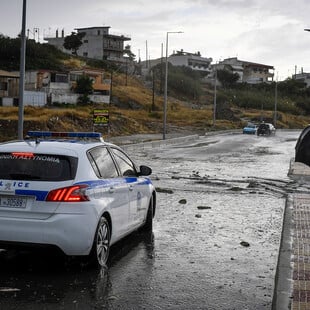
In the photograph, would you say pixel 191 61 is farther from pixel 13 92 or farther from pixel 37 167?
pixel 37 167

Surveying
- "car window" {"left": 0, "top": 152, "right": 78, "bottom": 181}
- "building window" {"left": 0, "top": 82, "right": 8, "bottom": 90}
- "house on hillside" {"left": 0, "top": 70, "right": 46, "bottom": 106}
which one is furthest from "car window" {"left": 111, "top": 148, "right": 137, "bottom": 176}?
"building window" {"left": 0, "top": 82, "right": 8, "bottom": 90}

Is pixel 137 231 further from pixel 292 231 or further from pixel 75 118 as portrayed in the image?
pixel 75 118

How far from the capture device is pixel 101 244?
6.64 m

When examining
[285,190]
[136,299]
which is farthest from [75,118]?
[136,299]

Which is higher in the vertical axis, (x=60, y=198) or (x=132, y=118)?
(x=132, y=118)

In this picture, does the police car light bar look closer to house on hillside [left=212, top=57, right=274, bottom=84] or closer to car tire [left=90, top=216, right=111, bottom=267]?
car tire [left=90, top=216, right=111, bottom=267]

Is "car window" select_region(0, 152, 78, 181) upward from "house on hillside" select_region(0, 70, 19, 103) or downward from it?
downward

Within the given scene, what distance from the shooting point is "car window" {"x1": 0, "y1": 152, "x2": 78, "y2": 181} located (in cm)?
633

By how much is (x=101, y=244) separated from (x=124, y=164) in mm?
1655

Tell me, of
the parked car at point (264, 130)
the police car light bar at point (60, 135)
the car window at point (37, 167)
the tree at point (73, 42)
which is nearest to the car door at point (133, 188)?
the police car light bar at point (60, 135)

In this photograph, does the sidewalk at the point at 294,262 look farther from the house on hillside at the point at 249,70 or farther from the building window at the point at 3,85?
the house on hillside at the point at 249,70

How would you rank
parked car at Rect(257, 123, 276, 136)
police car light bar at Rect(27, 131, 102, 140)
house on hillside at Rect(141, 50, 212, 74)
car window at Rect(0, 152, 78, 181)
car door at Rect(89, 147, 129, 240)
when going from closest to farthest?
car window at Rect(0, 152, 78, 181), car door at Rect(89, 147, 129, 240), police car light bar at Rect(27, 131, 102, 140), parked car at Rect(257, 123, 276, 136), house on hillside at Rect(141, 50, 212, 74)

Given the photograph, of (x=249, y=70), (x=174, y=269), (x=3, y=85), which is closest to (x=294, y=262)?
(x=174, y=269)

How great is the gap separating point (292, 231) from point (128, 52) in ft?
391
